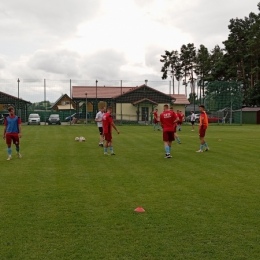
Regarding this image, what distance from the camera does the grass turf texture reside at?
15.7ft

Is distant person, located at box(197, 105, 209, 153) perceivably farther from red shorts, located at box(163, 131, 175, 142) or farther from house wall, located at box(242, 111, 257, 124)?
house wall, located at box(242, 111, 257, 124)

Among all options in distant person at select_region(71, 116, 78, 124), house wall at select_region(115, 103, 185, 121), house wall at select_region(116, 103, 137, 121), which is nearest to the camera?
distant person at select_region(71, 116, 78, 124)

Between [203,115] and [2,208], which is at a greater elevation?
[203,115]

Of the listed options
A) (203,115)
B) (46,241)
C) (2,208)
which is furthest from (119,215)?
(203,115)

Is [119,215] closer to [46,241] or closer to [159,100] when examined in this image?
[46,241]

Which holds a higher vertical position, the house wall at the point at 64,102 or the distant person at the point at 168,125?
the house wall at the point at 64,102

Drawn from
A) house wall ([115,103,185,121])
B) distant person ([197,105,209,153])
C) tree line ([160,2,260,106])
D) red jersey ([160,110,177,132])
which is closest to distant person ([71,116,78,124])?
house wall ([115,103,185,121])

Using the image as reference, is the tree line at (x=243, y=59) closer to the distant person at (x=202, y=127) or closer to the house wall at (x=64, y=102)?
the house wall at (x=64, y=102)

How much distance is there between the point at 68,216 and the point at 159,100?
154ft

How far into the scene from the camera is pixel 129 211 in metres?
6.45

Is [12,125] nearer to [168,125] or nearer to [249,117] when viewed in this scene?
[168,125]

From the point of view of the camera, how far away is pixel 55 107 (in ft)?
167

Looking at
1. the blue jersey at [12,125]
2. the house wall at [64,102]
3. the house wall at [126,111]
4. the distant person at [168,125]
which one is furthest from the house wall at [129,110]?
the blue jersey at [12,125]

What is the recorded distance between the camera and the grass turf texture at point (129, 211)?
4781 millimetres
